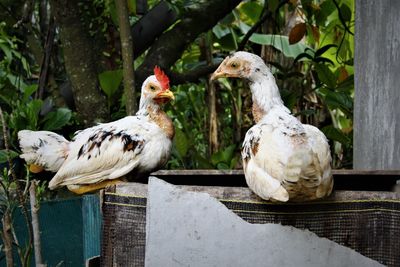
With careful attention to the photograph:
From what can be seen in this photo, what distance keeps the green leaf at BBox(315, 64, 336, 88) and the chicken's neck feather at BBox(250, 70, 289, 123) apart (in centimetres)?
211

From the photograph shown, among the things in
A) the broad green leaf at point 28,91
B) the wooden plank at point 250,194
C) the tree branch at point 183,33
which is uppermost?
the tree branch at point 183,33

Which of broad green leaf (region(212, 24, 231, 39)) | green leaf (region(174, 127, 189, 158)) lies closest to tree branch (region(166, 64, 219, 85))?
green leaf (region(174, 127, 189, 158))

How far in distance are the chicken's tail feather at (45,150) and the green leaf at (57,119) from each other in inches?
26.0

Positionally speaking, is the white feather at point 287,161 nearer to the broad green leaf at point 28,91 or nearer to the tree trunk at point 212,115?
the broad green leaf at point 28,91

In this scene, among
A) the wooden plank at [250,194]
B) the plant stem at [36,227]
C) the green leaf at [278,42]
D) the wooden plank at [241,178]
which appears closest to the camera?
the wooden plank at [250,194]

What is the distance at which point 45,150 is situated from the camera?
12.2ft

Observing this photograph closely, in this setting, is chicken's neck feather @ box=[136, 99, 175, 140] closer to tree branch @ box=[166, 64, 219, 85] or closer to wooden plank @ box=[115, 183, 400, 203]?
wooden plank @ box=[115, 183, 400, 203]

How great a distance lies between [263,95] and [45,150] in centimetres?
138

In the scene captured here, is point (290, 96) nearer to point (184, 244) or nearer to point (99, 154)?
point (99, 154)

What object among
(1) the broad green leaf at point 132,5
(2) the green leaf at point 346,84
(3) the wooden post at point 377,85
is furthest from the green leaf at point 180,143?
(3) the wooden post at point 377,85

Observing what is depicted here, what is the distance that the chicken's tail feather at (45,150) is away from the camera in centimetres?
372

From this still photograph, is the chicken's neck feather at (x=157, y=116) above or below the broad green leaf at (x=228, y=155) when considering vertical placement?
above

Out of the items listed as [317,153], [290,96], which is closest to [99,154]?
[317,153]

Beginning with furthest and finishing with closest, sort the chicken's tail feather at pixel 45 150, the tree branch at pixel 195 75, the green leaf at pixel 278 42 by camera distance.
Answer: the green leaf at pixel 278 42
the tree branch at pixel 195 75
the chicken's tail feather at pixel 45 150
